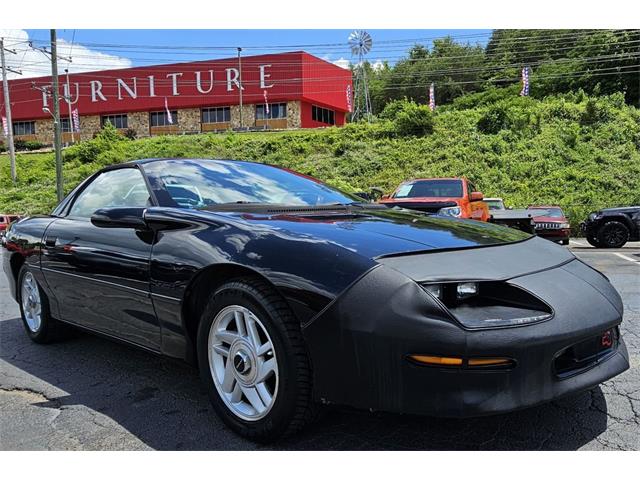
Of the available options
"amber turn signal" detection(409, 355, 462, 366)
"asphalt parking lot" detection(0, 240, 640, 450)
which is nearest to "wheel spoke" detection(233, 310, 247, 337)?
"asphalt parking lot" detection(0, 240, 640, 450)

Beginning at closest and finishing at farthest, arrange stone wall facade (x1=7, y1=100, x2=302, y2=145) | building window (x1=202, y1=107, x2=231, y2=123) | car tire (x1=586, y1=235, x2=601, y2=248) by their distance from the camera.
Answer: car tire (x1=586, y1=235, x2=601, y2=248) → stone wall facade (x1=7, y1=100, x2=302, y2=145) → building window (x1=202, y1=107, x2=231, y2=123)

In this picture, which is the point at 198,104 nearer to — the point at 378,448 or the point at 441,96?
the point at 441,96

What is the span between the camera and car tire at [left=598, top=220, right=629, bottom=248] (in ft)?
43.1

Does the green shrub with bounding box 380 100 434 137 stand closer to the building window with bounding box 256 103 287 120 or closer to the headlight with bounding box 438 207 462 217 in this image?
the building window with bounding box 256 103 287 120

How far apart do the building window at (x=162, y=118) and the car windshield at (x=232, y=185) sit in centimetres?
4559

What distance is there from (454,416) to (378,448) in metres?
0.47

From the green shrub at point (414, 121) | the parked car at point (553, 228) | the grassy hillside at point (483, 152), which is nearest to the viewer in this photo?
the parked car at point (553, 228)

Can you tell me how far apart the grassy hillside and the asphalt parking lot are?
59.1ft

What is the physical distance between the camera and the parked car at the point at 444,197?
8519 millimetres

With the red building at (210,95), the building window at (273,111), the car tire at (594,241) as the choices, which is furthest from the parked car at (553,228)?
the building window at (273,111)

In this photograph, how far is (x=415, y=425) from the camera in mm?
2396

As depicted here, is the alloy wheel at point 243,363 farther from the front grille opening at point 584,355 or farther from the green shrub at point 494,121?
the green shrub at point 494,121

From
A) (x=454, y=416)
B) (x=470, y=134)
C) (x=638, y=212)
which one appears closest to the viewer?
(x=454, y=416)

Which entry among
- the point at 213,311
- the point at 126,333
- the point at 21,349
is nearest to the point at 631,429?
the point at 213,311
